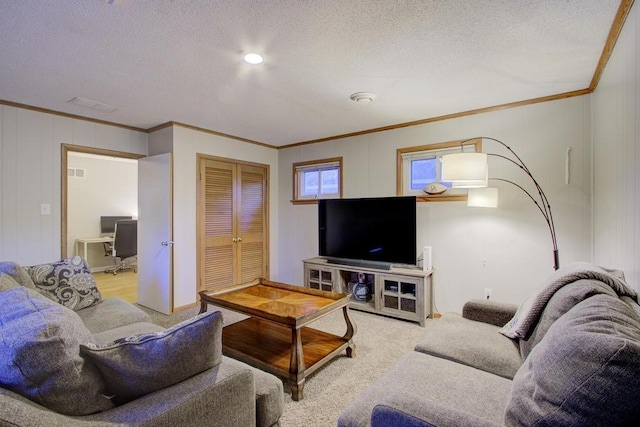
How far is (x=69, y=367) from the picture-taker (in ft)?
3.19

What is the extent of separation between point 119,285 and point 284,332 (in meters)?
3.95

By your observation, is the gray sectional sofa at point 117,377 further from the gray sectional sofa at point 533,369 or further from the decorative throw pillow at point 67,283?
the decorative throw pillow at point 67,283

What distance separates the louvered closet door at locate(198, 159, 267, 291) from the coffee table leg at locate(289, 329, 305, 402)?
2.13 metres

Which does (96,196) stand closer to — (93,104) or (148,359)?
(93,104)

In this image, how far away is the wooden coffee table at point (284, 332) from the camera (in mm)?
2123

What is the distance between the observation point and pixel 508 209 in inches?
126

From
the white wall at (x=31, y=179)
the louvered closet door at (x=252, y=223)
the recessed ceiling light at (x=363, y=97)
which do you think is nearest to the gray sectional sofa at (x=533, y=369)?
the recessed ceiling light at (x=363, y=97)

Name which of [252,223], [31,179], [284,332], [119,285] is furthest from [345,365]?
[119,285]

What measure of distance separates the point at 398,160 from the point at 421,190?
467 mm

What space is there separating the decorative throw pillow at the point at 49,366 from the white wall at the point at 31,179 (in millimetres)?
2812

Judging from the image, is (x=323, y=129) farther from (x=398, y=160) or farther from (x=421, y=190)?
Answer: (x=421, y=190)

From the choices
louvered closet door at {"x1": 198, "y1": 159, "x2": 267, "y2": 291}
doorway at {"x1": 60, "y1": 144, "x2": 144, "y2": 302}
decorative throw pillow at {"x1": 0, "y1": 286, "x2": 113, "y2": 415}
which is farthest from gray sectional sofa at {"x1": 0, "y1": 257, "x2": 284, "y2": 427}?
doorway at {"x1": 60, "y1": 144, "x2": 144, "y2": 302}

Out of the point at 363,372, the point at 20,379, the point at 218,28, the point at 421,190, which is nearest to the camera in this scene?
the point at 20,379

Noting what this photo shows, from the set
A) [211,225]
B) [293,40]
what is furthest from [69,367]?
[211,225]
